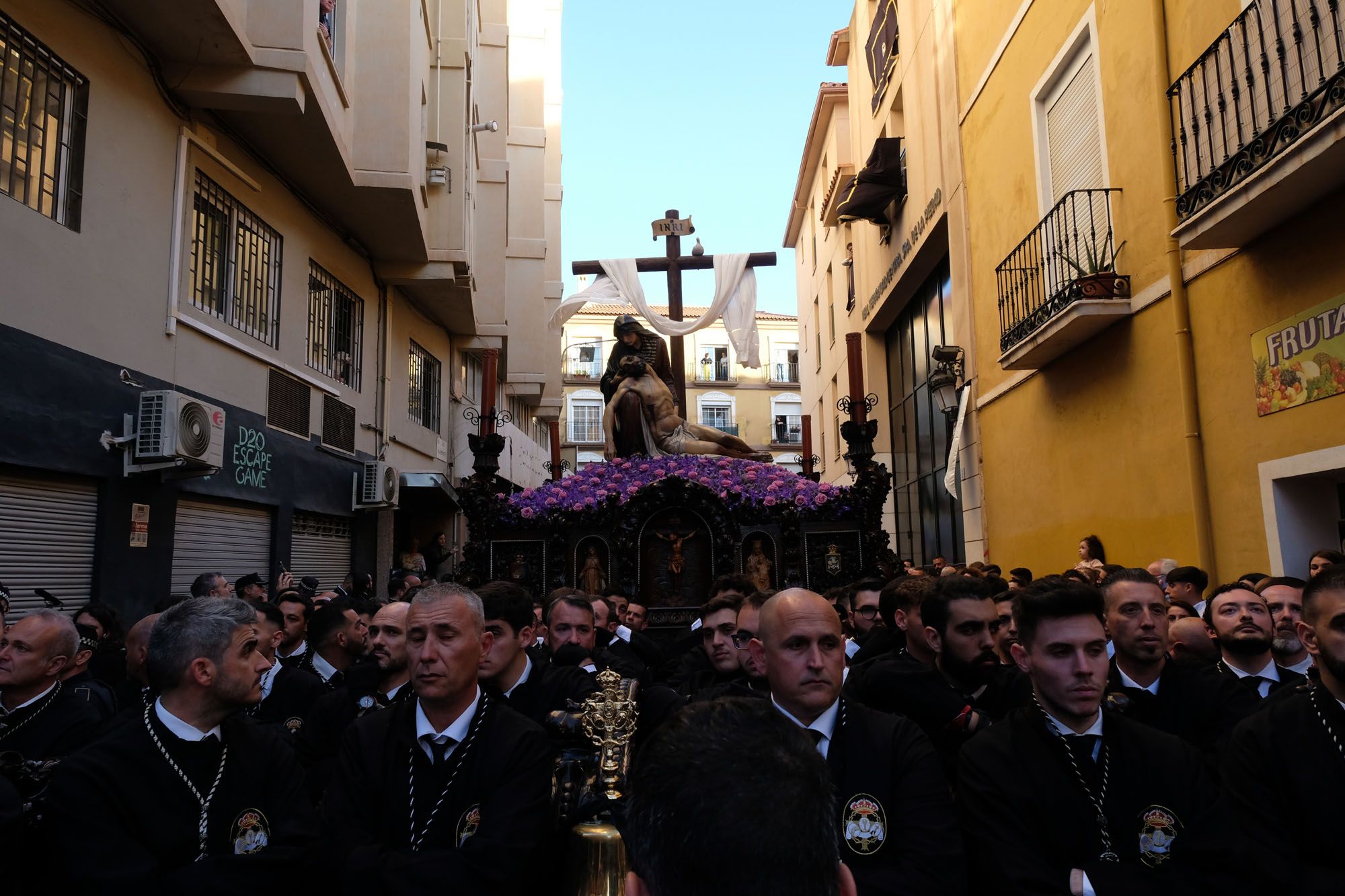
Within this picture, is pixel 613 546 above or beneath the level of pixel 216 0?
beneath

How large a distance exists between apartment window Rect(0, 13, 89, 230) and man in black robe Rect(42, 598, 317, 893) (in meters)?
5.54

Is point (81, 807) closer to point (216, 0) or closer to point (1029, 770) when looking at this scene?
point (1029, 770)

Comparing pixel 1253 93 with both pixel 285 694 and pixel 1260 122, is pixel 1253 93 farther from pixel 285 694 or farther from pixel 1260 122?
pixel 285 694

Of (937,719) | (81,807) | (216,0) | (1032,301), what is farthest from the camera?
(1032,301)

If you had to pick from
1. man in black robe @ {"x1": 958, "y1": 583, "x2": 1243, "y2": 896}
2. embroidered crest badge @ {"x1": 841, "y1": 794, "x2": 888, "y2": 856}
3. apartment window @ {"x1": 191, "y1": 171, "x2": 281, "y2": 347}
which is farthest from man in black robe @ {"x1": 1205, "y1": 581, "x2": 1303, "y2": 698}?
apartment window @ {"x1": 191, "y1": 171, "x2": 281, "y2": 347}

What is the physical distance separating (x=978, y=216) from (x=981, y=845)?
12.0 meters

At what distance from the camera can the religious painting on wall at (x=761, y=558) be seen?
959 centimetres

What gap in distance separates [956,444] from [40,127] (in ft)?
39.3

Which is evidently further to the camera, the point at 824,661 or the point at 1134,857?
the point at 824,661

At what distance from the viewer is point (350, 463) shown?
46.4 feet

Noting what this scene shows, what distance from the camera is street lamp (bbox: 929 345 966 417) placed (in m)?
14.3

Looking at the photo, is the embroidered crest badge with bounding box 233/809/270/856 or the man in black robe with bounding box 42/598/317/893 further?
the embroidered crest badge with bounding box 233/809/270/856

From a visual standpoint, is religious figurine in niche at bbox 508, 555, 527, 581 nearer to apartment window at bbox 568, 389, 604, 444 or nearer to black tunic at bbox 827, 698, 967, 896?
black tunic at bbox 827, 698, 967, 896

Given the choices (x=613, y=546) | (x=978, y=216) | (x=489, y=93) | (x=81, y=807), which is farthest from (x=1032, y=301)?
(x=489, y=93)
